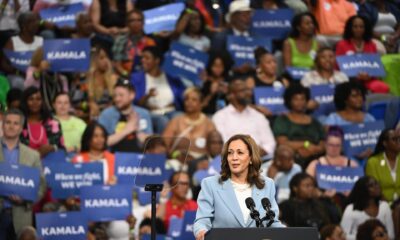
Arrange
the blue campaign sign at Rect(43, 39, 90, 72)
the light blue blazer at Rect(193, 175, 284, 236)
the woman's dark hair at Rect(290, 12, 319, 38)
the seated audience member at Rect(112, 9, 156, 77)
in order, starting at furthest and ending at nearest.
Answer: the woman's dark hair at Rect(290, 12, 319, 38), the seated audience member at Rect(112, 9, 156, 77), the blue campaign sign at Rect(43, 39, 90, 72), the light blue blazer at Rect(193, 175, 284, 236)

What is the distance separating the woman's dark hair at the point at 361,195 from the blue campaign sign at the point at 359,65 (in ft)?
7.21

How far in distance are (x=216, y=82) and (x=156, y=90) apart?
0.74 meters

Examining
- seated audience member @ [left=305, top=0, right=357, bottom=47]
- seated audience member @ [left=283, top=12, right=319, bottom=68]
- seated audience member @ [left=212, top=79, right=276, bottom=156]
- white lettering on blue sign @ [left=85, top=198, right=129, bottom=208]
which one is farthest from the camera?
seated audience member @ [left=305, top=0, right=357, bottom=47]

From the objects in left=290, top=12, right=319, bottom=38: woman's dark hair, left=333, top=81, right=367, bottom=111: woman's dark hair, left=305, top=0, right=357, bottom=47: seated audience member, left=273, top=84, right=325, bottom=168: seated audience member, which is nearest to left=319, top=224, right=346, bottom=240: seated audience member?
left=273, top=84, right=325, bottom=168: seated audience member

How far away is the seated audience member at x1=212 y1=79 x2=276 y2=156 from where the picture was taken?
477 inches

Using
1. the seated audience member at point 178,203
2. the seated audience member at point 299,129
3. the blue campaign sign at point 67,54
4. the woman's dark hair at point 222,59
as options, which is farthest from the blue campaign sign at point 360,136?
the blue campaign sign at point 67,54

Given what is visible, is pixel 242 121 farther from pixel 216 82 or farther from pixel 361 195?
pixel 361 195

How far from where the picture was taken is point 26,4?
13.2 m

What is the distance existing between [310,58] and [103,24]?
234 cm

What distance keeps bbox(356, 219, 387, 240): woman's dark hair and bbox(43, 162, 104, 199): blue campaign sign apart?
2.39 metres

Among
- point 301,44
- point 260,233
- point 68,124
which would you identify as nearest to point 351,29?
point 301,44

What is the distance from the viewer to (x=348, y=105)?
12656 mm

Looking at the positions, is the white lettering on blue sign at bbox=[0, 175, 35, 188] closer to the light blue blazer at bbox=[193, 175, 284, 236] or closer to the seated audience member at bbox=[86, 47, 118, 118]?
the seated audience member at bbox=[86, 47, 118, 118]

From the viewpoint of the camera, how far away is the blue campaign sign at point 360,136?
1220 cm
